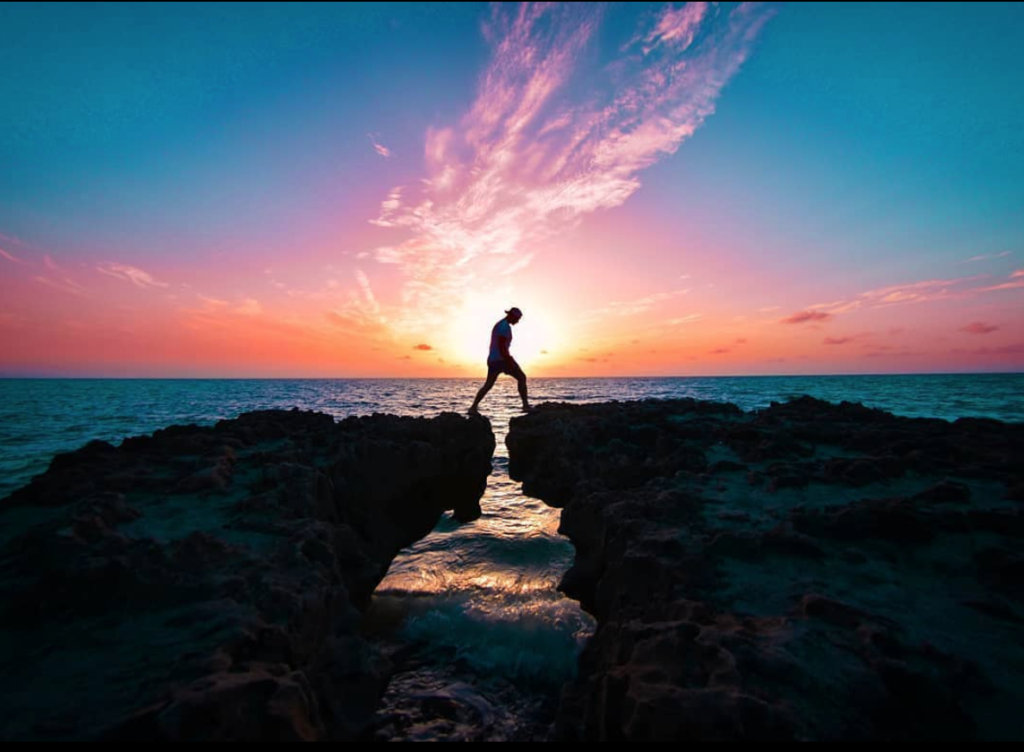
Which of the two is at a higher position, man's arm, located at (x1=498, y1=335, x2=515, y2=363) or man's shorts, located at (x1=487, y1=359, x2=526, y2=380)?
man's arm, located at (x1=498, y1=335, x2=515, y2=363)

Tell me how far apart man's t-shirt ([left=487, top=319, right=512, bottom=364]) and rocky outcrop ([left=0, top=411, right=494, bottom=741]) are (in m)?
4.81

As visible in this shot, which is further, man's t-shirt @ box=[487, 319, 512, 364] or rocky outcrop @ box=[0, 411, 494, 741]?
man's t-shirt @ box=[487, 319, 512, 364]

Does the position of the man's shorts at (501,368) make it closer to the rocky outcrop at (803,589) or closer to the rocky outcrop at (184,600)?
the rocky outcrop at (803,589)

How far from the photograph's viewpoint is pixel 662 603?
3494mm

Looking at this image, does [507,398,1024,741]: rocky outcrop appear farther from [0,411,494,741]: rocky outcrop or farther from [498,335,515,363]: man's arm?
[498,335,515,363]: man's arm

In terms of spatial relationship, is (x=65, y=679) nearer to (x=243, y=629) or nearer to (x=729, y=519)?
(x=243, y=629)

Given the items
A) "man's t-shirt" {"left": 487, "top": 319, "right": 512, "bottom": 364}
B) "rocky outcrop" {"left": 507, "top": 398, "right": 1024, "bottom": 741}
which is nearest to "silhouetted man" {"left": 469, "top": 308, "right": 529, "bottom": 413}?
"man's t-shirt" {"left": 487, "top": 319, "right": 512, "bottom": 364}

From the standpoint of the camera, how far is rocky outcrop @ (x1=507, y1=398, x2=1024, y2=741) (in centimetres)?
229

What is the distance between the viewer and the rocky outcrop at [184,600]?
89.0 inches

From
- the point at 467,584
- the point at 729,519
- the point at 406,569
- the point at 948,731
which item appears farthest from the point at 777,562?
the point at 406,569

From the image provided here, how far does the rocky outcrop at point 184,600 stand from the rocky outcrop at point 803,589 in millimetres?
1952

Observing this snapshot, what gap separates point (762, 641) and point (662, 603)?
89cm

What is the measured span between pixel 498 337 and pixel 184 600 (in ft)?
26.4

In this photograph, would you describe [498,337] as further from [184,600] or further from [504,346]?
[184,600]
